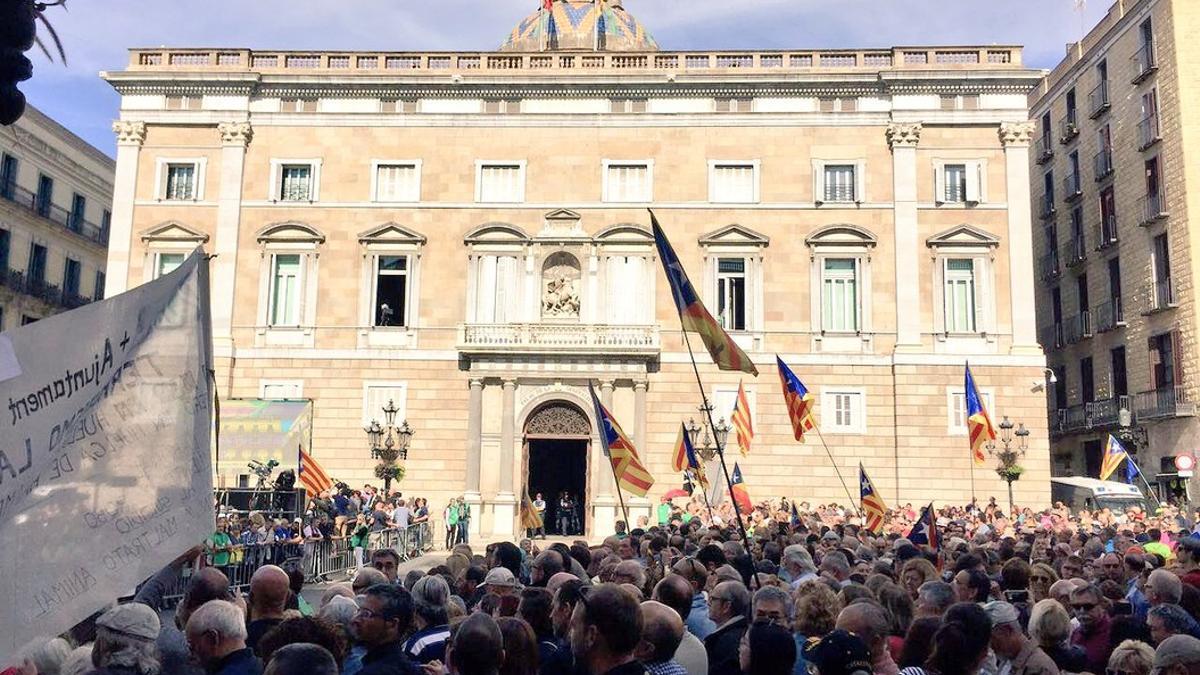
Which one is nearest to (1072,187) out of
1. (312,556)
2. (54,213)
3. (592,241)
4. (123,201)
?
(592,241)

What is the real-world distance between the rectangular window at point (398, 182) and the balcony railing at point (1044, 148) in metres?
27.2

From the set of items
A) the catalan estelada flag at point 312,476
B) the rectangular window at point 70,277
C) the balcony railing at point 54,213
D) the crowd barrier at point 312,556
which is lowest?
the crowd barrier at point 312,556

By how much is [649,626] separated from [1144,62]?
3564 centimetres

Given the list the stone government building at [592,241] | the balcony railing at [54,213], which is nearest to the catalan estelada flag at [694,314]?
the stone government building at [592,241]

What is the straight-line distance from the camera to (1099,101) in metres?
37.1

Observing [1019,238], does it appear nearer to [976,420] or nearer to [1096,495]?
[1096,495]

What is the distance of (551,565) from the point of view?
27.4ft

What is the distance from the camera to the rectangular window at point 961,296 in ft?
99.2

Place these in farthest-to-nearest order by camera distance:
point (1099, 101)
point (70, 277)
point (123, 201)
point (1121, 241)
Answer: point (70, 277)
point (1099, 101)
point (1121, 241)
point (123, 201)

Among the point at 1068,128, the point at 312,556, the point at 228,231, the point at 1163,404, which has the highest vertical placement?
the point at 1068,128

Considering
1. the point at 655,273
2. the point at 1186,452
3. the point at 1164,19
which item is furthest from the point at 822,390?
the point at 1164,19

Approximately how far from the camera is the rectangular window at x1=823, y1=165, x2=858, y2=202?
31125mm

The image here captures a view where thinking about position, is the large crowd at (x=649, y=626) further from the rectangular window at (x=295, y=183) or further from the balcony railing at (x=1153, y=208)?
the balcony railing at (x=1153, y=208)

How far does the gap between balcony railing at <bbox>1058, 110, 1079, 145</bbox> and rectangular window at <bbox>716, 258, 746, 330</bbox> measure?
57.8 feet
